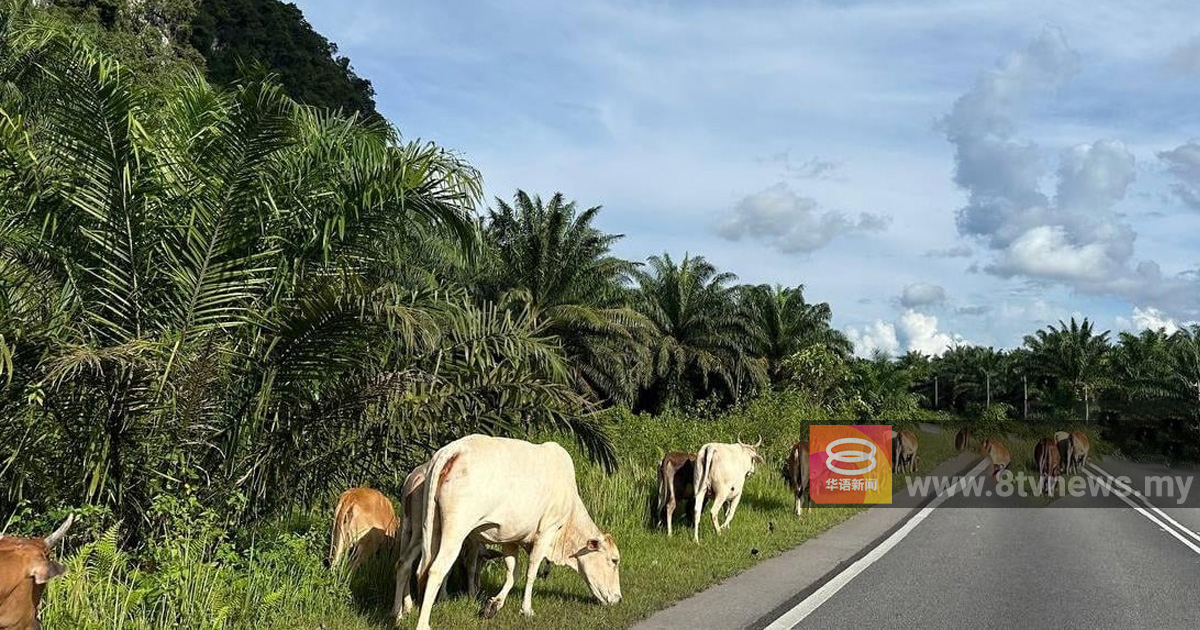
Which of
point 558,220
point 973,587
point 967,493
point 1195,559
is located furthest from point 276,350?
point 558,220

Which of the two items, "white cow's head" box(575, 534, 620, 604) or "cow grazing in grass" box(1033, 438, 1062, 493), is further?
"cow grazing in grass" box(1033, 438, 1062, 493)

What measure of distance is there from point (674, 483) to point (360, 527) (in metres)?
6.23

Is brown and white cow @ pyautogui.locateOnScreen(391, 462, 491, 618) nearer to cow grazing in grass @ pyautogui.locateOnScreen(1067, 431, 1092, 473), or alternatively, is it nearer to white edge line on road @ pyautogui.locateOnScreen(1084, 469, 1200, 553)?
white edge line on road @ pyautogui.locateOnScreen(1084, 469, 1200, 553)

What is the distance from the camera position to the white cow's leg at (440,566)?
267 inches

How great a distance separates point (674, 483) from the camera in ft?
45.3

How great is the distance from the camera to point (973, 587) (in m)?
9.80

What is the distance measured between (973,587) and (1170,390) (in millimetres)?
30965

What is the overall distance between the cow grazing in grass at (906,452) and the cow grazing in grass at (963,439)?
8.41 m

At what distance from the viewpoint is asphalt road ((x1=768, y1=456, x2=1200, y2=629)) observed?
8336mm

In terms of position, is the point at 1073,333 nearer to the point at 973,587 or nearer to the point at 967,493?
Answer: the point at 967,493

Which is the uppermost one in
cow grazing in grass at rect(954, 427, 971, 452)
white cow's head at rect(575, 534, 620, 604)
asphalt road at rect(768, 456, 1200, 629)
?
cow grazing in grass at rect(954, 427, 971, 452)

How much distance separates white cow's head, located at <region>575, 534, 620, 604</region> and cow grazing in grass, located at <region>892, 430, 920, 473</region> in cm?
1829

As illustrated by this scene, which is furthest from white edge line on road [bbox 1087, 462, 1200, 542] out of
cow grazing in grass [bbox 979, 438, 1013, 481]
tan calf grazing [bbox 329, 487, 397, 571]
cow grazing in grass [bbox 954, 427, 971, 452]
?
tan calf grazing [bbox 329, 487, 397, 571]

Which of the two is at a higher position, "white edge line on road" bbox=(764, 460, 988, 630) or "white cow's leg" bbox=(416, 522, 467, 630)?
"white cow's leg" bbox=(416, 522, 467, 630)
